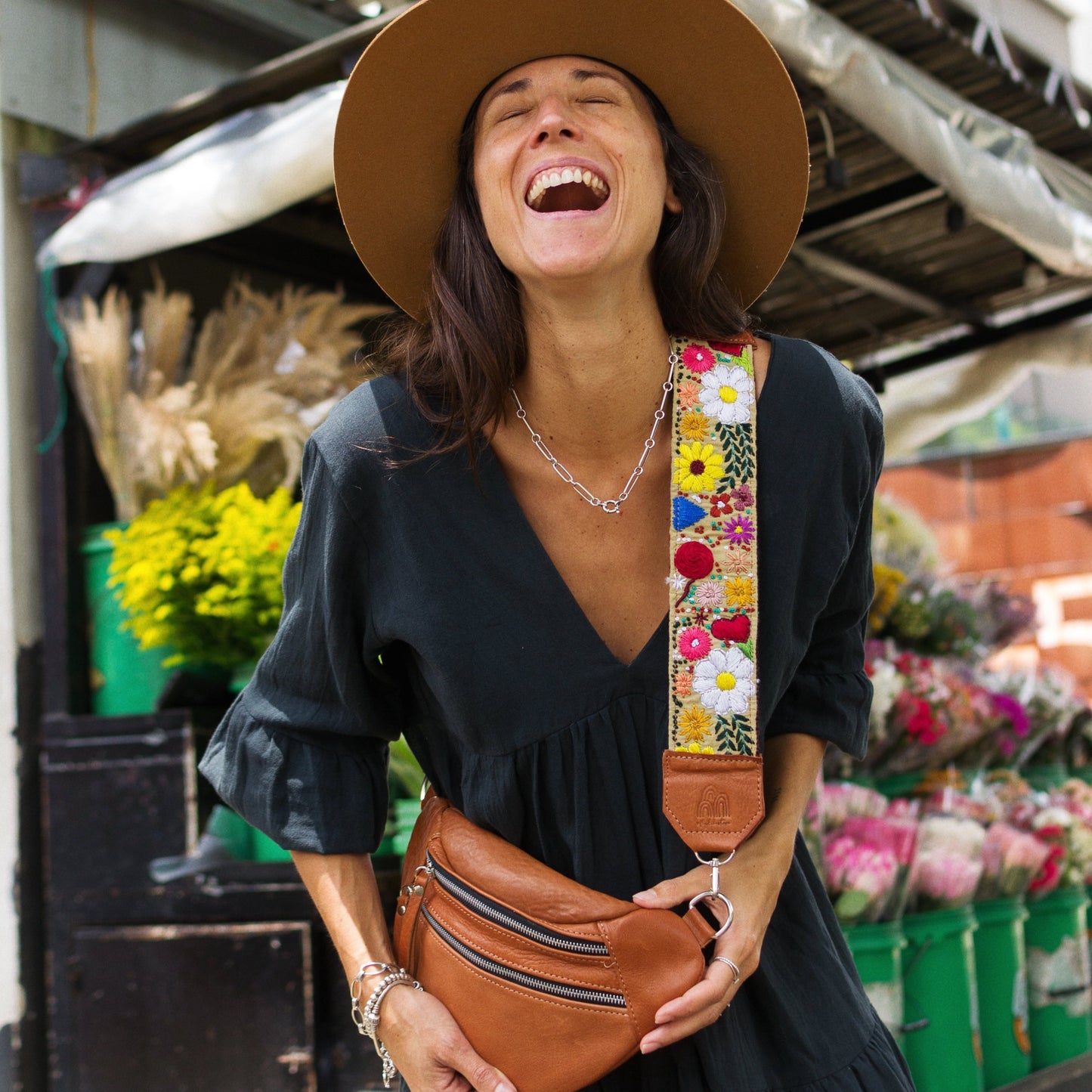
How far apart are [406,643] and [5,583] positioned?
2587 millimetres

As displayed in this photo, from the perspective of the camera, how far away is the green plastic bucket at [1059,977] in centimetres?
353

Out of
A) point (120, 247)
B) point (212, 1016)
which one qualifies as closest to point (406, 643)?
point (212, 1016)

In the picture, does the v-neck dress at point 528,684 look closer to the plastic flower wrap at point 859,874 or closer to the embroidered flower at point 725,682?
the embroidered flower at point 725,682

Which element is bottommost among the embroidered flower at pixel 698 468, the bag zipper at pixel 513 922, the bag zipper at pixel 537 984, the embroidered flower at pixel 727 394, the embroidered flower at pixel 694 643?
the bag zipper at pixel 537 984

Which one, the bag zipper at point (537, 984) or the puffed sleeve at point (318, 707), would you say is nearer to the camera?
the bag zipper at point (537, 984)

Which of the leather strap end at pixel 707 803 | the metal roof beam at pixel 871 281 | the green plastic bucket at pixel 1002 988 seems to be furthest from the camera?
the metal roof beam at pixel 871 281

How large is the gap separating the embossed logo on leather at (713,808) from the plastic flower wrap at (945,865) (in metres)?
1.98

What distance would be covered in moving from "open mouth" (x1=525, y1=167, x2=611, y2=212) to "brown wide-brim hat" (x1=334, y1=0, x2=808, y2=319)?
20 centimetres

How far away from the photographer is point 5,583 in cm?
371

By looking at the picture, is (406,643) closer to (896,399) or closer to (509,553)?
(509,553)

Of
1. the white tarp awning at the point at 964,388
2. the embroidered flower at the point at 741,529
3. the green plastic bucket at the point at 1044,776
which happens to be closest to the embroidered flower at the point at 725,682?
the embroidered flower at the point at 741,529

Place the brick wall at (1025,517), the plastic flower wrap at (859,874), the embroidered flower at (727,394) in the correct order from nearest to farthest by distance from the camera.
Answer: the embroidered flower at (727,394) < the plastic flower wrap at (859,874) < the brick wall at (1025,517)

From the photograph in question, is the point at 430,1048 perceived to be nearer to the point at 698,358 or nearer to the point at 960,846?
the point at 698,358

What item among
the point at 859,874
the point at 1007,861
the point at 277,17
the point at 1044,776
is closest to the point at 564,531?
the point at 859,874
